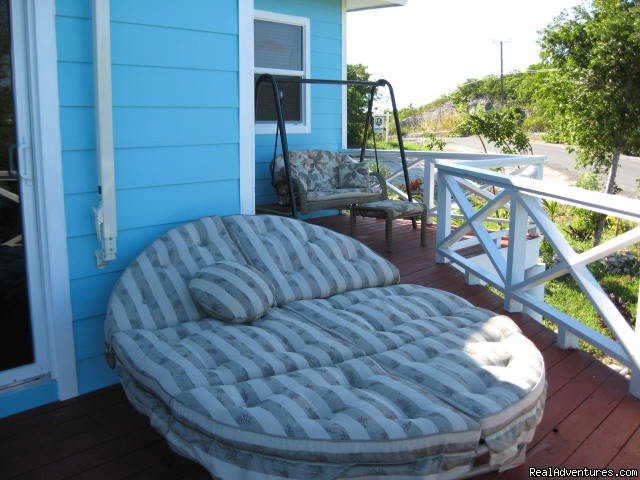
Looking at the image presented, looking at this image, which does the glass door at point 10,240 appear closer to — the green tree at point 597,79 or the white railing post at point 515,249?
the white railing post at point 515,249

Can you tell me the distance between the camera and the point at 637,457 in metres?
2.33

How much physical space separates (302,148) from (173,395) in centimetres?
493

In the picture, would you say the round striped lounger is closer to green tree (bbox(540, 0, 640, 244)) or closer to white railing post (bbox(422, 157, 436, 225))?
white railing post (bbox(422, 157, 436, 225))

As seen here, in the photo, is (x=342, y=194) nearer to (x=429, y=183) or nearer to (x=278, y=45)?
(x=429, y=183)

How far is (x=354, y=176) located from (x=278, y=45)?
5.23 feet

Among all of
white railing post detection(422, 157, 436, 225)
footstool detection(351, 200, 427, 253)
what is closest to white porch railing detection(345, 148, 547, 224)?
white railing post detection(422, 157, 436, 225)

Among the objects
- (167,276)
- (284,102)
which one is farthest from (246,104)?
(284,102)

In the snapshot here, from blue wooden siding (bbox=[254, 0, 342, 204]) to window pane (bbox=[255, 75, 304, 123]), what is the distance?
0.17 meters

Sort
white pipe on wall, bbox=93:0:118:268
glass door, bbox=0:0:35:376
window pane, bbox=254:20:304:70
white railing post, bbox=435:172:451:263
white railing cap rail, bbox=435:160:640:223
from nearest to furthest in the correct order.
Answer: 1. glass door, bbox=0:0:35:376
2. white pipe on wall, bbox=93:0:118:268
3. white railing cap rail, bbox=435:160:640:223
4. white railing post, bbox=435:172:451:263
5. window pane, bbox=254:20:304:70

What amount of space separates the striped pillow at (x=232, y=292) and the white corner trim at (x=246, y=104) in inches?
30.5

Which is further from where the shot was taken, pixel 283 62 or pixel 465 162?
pixel 283 62

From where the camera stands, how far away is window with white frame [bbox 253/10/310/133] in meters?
6.22

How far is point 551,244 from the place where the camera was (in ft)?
10.7

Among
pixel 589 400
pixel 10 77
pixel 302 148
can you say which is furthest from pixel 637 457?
pixel 302 148
